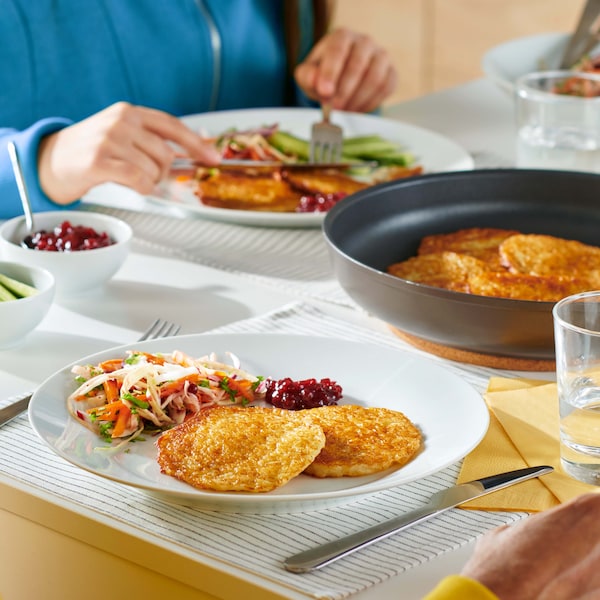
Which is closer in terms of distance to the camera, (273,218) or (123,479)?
(123,479)

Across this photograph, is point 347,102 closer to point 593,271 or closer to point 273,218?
point 273,218

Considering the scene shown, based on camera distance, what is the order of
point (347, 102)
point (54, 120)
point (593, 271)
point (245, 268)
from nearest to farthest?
point (593, 271)
point (245, 268)
point (54, 120)
point (347, 102)

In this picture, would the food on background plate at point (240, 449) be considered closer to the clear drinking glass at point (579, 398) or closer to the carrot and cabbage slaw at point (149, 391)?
the carrot and cabbage slaw at point (149, 391)

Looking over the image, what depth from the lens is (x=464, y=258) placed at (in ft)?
4.87

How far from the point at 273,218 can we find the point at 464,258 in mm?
426

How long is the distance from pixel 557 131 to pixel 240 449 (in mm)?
1190

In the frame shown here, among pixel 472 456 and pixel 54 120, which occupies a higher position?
pixel 54 120

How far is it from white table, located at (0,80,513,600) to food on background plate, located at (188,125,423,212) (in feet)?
0.73

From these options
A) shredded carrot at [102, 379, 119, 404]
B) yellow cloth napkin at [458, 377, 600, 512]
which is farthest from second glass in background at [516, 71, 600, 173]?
shredded carrot at [102, 379, 119, 404]

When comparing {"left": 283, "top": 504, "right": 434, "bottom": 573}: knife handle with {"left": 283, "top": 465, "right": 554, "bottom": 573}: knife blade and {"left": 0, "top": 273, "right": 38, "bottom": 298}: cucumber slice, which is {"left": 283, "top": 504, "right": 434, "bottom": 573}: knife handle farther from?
{"left": 0, "top": 273, "right": 38, "bottom": 298}: cucumber slice

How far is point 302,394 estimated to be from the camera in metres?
1.14

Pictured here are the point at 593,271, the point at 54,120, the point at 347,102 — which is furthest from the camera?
the point at 347,102

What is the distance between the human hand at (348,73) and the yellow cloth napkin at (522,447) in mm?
1392

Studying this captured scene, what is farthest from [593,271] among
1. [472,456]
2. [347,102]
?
[347,102]
